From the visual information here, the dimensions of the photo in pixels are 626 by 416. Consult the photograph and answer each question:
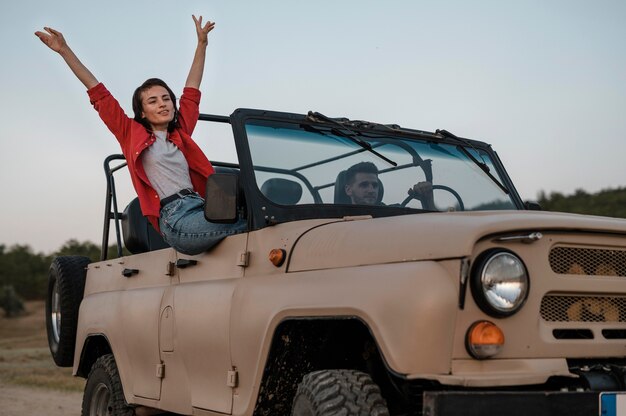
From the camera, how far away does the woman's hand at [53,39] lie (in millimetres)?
5824

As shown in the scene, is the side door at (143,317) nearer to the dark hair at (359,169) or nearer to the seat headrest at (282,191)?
the seat headrest at (282,191)

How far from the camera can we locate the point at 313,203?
4.67 metres

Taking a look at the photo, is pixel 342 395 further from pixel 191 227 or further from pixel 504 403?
pixel 191 227

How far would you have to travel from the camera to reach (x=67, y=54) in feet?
19.3

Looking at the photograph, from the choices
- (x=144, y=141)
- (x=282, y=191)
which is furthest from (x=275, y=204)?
(x=144, y=141)

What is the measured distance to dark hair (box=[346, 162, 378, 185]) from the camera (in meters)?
4.92

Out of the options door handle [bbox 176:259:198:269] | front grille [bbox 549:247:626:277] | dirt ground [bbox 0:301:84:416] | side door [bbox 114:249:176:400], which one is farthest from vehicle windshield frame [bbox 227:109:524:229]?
dirt ground [bbox 0:301:84:416]

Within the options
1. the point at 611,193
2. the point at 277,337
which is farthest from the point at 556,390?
the point at 611,193

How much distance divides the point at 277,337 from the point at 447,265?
3.24ft

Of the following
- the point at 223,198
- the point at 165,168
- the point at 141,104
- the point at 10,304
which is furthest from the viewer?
the point at 10,304

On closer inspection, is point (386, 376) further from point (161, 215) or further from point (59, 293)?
point (59, 293)

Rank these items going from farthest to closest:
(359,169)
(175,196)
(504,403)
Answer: (175,196), (359,169), (504,403)

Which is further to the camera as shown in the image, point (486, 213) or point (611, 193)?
point (611, 193)

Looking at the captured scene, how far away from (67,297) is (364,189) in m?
2.83
